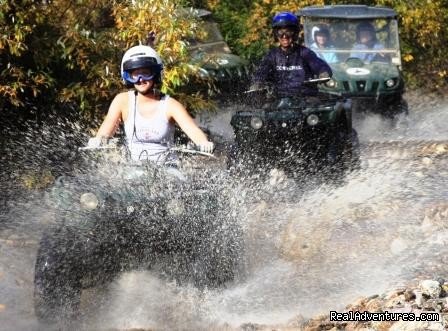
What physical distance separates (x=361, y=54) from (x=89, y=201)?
1119 centimetres

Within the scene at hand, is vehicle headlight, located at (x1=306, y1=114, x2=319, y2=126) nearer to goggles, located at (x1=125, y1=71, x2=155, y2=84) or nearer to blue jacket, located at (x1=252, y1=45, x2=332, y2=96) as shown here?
blue jacket, located at (x1=252, y1=45, x2=332, y2=96)

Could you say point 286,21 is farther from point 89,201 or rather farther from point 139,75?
point 89,201

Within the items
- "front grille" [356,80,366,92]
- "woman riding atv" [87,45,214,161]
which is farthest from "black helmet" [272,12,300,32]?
"front grille" [356,80,366,92]

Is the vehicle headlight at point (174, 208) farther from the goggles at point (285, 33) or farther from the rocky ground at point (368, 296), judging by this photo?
the goggles at point (285, 33)

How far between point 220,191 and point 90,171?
2.78 ft

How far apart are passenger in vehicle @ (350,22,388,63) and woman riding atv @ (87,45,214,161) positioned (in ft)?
32.6

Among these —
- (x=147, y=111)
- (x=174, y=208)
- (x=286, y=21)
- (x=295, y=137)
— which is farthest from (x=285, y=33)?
(x=174, y=208)

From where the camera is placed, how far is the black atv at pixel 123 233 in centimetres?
595

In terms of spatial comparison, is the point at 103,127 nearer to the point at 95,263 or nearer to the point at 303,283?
the point at 95,263

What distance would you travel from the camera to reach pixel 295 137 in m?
10.1

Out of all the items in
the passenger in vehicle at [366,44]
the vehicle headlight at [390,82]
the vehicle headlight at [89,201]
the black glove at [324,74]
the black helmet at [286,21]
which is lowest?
the vehicle headlight at [390,82]

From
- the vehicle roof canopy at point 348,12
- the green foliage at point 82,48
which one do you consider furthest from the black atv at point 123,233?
the vehicle roof canopy at point 348,12

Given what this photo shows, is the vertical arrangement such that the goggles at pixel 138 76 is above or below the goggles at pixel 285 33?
above

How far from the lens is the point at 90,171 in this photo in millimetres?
6324
